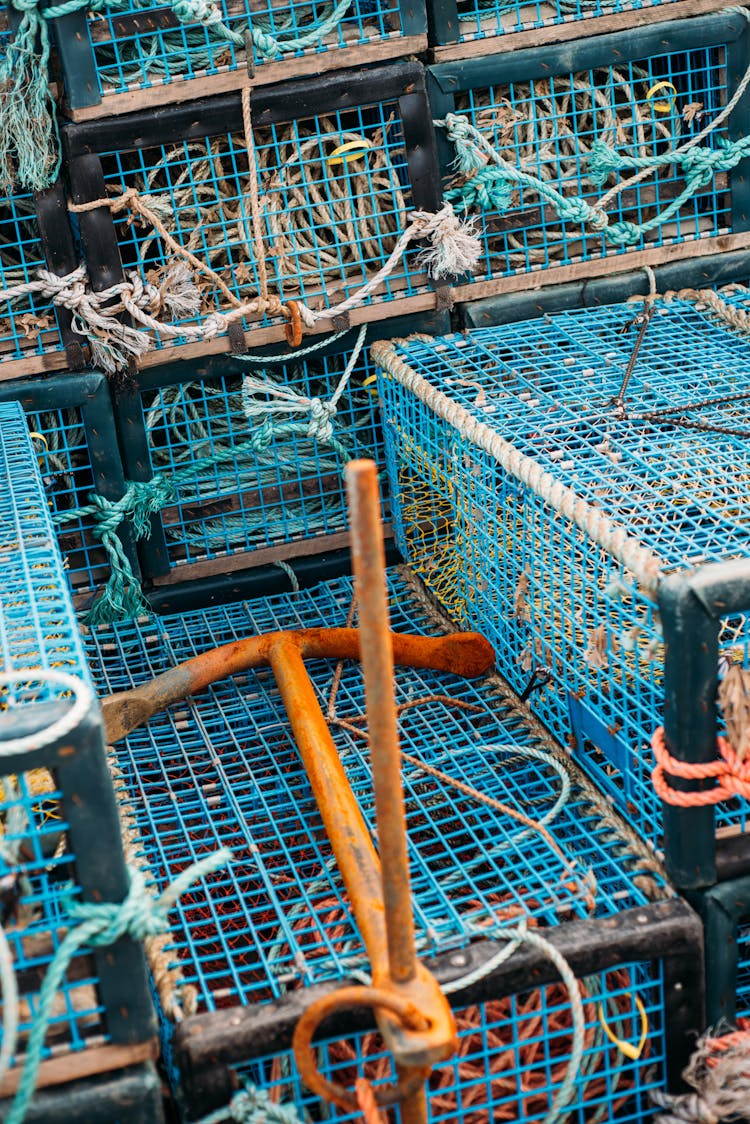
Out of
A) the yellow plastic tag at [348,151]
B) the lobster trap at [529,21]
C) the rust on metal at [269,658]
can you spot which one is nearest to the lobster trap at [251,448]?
the yellow plastic tag at [348,151]

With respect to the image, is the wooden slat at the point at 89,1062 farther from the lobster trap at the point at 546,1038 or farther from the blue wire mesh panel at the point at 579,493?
the blue wire mesh panel at the point at 579,493

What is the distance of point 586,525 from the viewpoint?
6.89 ft

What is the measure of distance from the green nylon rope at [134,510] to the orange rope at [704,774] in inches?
58.0

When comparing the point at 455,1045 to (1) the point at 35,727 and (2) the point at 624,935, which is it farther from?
(1) the point at 35,727

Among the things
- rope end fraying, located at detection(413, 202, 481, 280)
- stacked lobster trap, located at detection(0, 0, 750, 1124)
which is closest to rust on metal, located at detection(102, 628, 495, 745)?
stacked lobster trap, located at detection(0, 0, 750, 1124)

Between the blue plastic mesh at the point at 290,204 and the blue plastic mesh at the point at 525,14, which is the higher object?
the blue plastic mesh at the point at 525,14

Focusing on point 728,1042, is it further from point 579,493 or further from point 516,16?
point 516,16

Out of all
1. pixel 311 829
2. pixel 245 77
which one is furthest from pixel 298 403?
pixel 311 829

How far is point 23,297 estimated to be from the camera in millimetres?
3088

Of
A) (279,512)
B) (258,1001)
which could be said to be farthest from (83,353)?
(258,1001)

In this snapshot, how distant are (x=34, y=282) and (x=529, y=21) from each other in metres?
1.32

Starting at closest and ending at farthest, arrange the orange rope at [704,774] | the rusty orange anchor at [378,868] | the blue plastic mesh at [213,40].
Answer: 1. the rusty orange anchor at [378,868]
2. the orange rope at [704,774]
3. the blue plastic mesh at [213,40]

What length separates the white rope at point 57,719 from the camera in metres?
1.54

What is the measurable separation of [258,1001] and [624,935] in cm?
58
